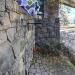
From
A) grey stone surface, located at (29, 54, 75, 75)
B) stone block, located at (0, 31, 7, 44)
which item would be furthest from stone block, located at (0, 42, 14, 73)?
grey stone surface, located at (29, 54, 75, 75)

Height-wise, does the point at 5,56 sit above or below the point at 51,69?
above

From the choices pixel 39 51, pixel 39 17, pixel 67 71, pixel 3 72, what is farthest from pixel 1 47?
pixel 39 17

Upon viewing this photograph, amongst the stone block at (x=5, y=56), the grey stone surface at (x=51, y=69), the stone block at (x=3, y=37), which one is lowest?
the grey stone surface at (x=51, y=69)

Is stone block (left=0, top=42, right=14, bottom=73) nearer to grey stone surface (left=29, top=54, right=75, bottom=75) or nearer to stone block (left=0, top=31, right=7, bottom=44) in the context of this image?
stone block (left=0, top=31, right=7, bottom=44)

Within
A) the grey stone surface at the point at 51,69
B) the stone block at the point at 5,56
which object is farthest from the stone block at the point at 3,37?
the grey stone surface at the point at 51,69

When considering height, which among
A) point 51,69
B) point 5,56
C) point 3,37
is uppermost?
point 3,37

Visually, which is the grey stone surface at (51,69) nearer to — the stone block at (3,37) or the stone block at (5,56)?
the stone block at (5,56)

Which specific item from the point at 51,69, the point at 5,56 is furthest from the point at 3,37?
the point at 51,69

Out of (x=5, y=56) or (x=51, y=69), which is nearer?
(x=5, y=56)

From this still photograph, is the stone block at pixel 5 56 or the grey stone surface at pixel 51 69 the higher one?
the stone block at pixel 5 56

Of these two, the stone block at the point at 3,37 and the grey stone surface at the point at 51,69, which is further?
the grey stone surface at the point at 51,69

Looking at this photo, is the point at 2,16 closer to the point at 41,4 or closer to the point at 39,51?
the point at 39,51

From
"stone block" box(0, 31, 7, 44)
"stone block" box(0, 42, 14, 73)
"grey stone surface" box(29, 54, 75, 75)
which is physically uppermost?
"stone block" box(0, 31, 7, 44)

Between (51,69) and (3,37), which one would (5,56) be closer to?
(3,37)
